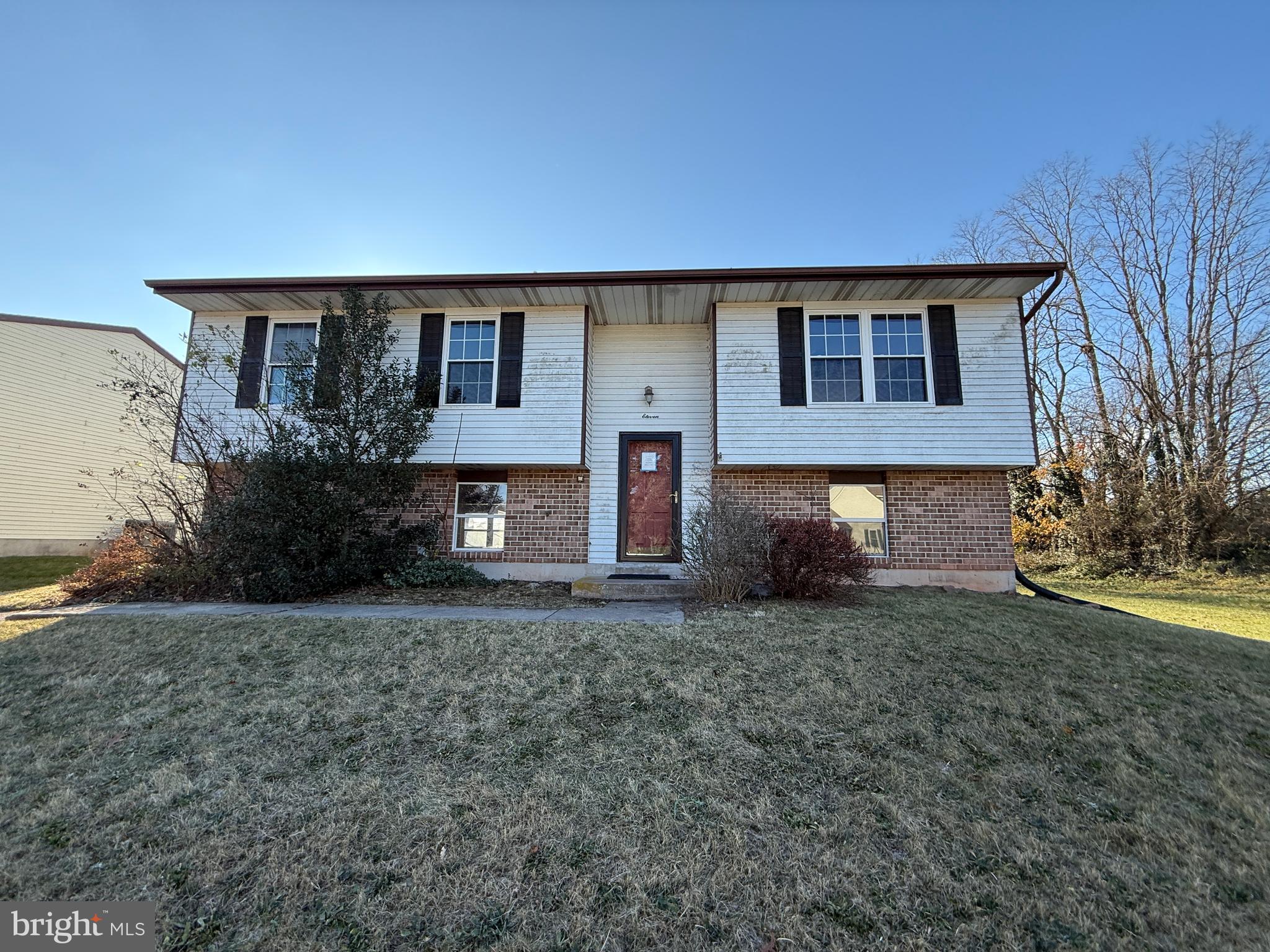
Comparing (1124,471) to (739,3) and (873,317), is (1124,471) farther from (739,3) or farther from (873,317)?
(739,3)

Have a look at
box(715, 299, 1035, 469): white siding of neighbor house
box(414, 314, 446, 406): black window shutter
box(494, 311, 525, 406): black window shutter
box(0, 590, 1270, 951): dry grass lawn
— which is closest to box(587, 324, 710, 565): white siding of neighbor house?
box(715, 299, 1035, 469): white siding of neighbor house

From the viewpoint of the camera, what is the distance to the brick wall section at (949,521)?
892 centimetres

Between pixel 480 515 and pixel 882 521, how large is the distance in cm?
705

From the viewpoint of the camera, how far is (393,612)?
6.22 meters

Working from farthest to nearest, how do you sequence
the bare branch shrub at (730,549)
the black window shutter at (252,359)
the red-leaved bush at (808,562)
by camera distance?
1. the black window shutter at (252,359)
2. the red-leaved bush at (808,562)
3. the bare branch shrub at (730,549)

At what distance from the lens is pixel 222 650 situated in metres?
4.82

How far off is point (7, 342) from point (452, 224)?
12.3 m

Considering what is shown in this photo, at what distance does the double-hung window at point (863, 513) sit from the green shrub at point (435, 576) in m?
5.95

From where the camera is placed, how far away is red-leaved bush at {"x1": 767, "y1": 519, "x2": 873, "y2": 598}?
21.9ft

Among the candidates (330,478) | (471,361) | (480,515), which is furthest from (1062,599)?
(330,478)

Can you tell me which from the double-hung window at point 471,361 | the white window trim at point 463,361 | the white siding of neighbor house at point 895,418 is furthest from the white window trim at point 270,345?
the white siding of neighbor house at point 895,418

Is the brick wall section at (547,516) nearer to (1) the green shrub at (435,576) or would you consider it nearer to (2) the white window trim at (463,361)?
(2) the white window trim at (463,361)

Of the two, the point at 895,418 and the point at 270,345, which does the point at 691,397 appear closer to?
the point at 895,418

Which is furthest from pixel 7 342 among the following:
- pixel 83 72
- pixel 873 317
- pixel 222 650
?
pixel 873 317
